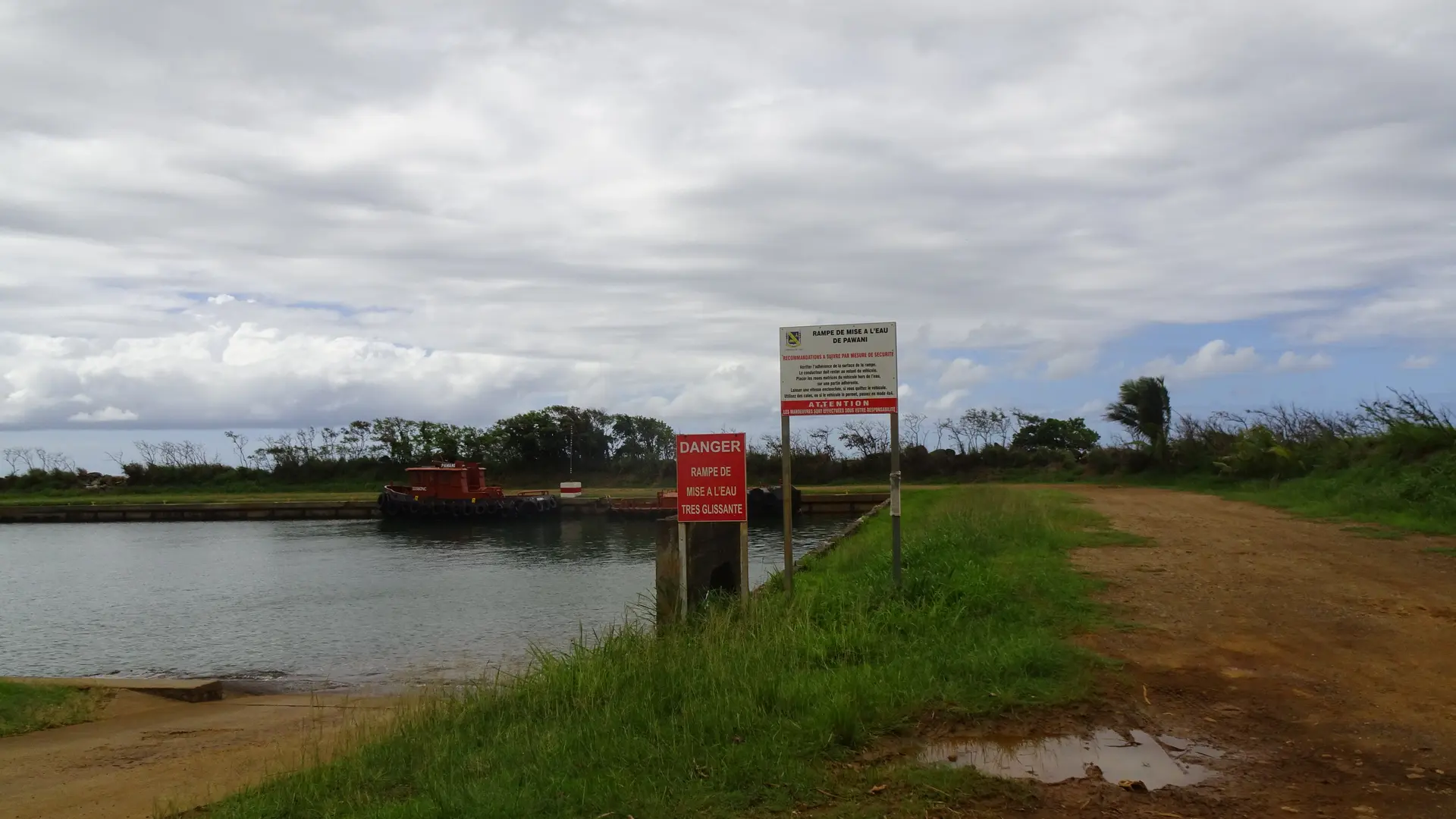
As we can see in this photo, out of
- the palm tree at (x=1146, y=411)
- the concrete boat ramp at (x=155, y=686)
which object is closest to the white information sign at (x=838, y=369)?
the concrete boat ramp at (x=155, y=686)

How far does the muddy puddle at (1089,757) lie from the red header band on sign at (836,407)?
3801mm

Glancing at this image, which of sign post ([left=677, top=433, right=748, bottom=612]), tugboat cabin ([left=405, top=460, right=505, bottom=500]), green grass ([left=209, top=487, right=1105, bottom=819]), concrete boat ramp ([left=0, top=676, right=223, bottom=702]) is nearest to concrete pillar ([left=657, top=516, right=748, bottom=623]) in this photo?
sign post ([left=677, top=433, right=748, bottom=612])

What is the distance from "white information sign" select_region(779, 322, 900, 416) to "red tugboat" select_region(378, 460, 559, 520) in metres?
34.9

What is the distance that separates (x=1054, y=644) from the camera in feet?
20.9

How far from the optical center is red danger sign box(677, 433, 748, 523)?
8781 millimetres

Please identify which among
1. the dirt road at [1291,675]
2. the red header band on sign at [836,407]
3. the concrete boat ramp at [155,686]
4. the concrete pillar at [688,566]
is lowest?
the concrete boat ramp at [155,686]

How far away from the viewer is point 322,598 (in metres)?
20.4

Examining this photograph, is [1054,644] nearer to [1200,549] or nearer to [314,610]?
[1200,549]

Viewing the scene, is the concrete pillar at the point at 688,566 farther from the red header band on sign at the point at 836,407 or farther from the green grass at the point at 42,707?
the green grass at the point at 42,707

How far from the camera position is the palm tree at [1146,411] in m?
31.7

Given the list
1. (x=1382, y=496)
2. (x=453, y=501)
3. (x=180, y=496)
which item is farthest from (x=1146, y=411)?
(x=180, y=496)

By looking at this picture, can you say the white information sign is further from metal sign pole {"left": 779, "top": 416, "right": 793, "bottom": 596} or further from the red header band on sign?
A: metal sign pole {"left": 779, "top": 416, "right": 793, "bottom": 596}

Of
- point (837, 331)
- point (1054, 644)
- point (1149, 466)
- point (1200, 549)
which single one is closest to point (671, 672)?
point (1054, 644)

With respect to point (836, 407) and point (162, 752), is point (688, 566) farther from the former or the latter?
point (162, 752)
